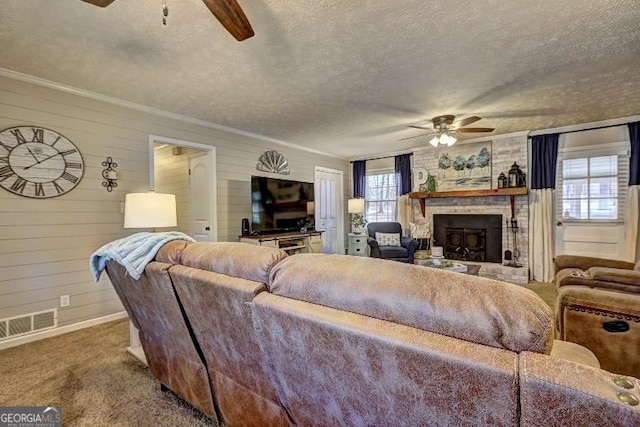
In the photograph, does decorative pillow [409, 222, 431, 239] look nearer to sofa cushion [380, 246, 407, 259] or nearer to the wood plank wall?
sofa cushion [380, 246, 407, 259]

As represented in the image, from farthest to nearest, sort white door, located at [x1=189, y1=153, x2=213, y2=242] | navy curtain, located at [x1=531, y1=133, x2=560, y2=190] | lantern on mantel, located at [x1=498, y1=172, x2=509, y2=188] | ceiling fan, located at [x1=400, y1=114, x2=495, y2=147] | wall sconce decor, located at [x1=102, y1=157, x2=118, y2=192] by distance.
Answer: lantern on mantel, located at [x1=498, y1=172, x2=509, y2=188]
navy curtain, located at [x1=531, y1=133, x2=560, y2=190]
white door, located at [x1=189, y1=153, x2=213, y2=242]
ceiling fan, located at [x1=400, y1=114, x2=495, y2=147]
wall sconce decor, located at [x1=102, y1=157, x2=118, y2=192]

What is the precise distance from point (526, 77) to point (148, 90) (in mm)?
3691

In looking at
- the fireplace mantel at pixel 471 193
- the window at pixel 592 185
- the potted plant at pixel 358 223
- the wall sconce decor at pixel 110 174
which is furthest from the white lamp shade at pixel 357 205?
the wall sconce decor at pixel 110 174

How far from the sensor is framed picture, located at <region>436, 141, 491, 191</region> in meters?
5.13

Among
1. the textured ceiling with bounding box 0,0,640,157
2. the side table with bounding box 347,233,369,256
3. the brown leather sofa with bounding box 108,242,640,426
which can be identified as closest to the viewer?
the brown leather sofa with bounding box 108,242,640,426

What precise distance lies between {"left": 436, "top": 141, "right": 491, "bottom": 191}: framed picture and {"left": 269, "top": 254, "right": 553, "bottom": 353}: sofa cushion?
4977mm

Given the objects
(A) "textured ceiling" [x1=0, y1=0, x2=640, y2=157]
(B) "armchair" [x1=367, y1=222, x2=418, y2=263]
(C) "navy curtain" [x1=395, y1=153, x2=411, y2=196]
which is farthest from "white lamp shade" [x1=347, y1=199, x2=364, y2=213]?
(A) "textured ceiling" [x1=0, y1=0, x2=640, y2=157]

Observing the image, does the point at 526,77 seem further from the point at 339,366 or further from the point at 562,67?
the point at 339,366

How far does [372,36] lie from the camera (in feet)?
7.08

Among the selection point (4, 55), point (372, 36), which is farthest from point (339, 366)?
point (4, 55)

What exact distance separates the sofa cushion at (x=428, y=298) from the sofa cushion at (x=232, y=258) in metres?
0.08

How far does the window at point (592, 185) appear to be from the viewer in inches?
164

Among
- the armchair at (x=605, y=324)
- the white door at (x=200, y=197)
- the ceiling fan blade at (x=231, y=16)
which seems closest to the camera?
the ceiling fan blade at (x=231, y=16)

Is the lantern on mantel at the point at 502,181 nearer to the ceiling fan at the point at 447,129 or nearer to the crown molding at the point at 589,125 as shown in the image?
the crown molding at the point at 589,125
